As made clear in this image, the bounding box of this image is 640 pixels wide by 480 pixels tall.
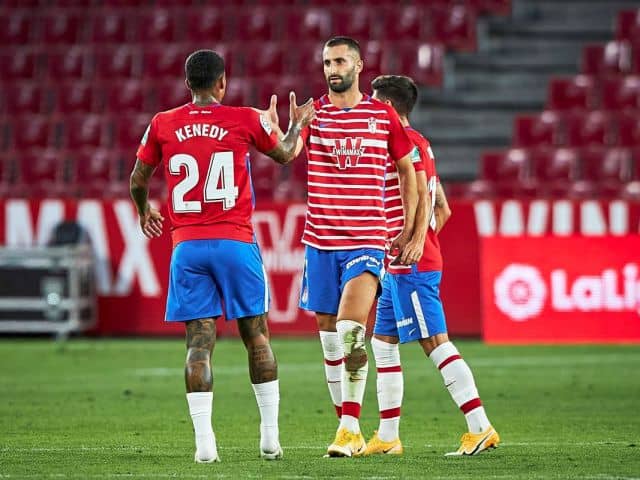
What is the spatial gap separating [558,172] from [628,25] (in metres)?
3.40

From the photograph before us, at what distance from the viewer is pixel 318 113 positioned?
7.71 metres

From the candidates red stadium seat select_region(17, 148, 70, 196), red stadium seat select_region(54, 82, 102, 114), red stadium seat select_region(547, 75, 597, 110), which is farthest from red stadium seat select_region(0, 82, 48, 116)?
red stadium seat select_region(547, 75, 597, 110)

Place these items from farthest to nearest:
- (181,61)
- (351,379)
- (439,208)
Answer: (181,61)
(439,208)
(351,379)

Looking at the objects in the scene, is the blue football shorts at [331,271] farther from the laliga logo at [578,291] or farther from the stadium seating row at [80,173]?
the stadium seating row at [80,173]

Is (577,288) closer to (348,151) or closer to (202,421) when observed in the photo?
(348,151)

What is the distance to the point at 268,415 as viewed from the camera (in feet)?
23.9

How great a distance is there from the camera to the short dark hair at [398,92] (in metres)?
8.09

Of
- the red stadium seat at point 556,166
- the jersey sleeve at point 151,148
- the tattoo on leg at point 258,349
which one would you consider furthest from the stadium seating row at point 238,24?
the tattoo on leg at point 258,349

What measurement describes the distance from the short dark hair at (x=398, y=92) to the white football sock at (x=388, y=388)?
136 centimetres

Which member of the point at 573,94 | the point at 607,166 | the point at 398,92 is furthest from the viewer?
the point at 573,94

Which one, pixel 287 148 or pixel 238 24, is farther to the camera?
pixel 238 24

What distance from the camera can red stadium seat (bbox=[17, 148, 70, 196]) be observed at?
2034cm

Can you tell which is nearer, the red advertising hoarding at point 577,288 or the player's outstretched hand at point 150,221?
the player's outstretched hand at point 150,221

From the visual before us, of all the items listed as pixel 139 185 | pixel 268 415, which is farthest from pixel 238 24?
pixel 268 415
